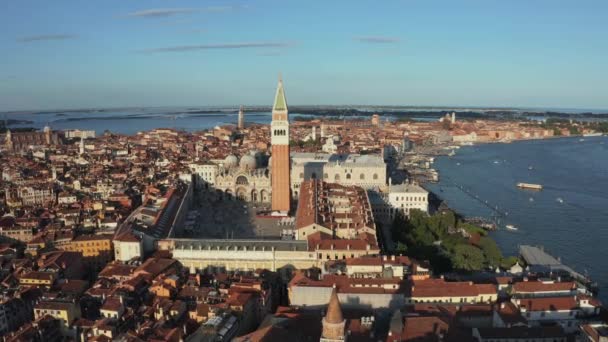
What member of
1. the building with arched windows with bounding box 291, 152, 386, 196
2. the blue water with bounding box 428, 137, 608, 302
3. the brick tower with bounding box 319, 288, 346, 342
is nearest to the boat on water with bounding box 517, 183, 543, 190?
the blue water with bounding box 428, 137, 608, 302

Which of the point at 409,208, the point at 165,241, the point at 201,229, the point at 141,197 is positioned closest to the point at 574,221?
the point at 409,208

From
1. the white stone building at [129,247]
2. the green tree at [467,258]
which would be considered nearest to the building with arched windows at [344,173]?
the green tree at [467,258]

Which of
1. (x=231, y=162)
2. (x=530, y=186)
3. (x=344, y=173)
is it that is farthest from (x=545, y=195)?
(x=231, y=162)

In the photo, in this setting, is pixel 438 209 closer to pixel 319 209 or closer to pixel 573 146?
pixel 319 209

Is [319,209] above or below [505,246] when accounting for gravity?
above

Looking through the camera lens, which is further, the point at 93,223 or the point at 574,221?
the point at 574,221

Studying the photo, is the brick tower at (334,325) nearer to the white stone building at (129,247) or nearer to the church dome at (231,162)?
the white stone building at (129,247)
